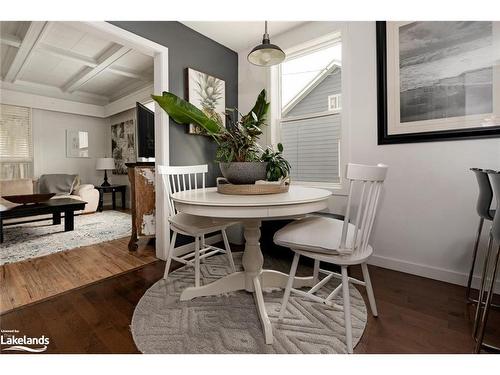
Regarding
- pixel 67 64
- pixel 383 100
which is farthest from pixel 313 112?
pixel 67 64

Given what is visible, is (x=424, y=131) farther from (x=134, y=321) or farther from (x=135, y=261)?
(x=135, y=261)

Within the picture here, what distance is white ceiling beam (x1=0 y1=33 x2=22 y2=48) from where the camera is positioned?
3.17 m

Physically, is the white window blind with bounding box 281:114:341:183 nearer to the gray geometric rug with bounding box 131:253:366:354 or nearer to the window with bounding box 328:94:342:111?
Answer: the window with bounding box 328:94:342:111

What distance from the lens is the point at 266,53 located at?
7.09 feet

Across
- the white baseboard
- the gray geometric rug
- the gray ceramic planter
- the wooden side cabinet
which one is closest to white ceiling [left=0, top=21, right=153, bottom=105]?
the wooden side cabinet

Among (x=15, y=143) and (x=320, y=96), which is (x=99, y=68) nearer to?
(x=15, y=143)

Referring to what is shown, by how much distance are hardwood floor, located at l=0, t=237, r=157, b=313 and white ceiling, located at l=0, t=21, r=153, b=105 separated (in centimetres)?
213

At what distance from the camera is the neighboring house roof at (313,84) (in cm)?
266

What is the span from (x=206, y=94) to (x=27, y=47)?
2.74m

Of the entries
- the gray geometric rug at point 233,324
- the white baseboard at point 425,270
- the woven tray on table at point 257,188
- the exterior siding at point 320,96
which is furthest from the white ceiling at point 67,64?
the white baseboard at point 425,270

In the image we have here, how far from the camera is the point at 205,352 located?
4.09ft

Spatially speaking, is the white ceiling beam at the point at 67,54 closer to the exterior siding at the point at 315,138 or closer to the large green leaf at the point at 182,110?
the large green leaf at the point at 182,110
